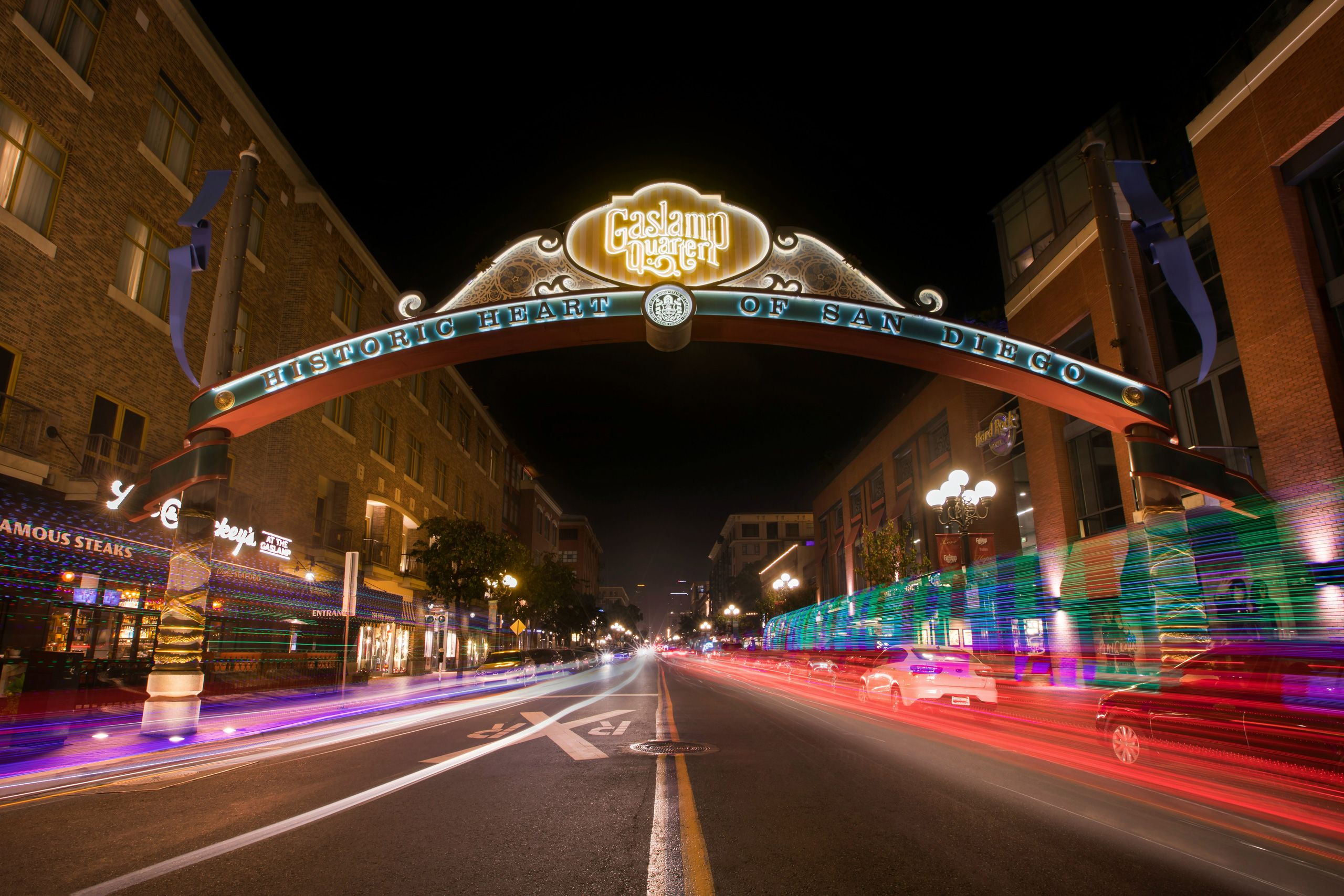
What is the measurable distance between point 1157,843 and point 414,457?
124 ft

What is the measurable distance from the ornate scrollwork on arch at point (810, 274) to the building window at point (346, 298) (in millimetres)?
21424

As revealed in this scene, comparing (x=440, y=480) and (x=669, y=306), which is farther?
(x=440, y=480)

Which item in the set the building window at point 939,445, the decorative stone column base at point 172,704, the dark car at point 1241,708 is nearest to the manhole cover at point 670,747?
the dark car at point 1241,708

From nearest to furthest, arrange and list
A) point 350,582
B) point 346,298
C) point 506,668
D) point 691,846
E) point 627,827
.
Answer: point 691,846
point 627,827
point 350,582
point 346,298
point 506,668

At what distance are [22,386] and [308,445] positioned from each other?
1214 centimetres

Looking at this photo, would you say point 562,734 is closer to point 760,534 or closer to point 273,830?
point 273,830

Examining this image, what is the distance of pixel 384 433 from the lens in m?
34.9

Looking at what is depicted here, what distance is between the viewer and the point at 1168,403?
37.3 ft

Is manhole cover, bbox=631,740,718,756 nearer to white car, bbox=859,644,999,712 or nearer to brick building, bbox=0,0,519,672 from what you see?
white car, bbox=859,644,999,712

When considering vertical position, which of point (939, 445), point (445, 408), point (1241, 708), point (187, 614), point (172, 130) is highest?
point (172, 130)

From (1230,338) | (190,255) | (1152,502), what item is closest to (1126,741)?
(1152,502)

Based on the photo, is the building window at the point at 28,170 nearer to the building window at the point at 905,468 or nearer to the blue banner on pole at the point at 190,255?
the blue banner on pole at the point at 190,255

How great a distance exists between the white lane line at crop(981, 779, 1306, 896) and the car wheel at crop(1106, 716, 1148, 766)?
Answer: 275cm

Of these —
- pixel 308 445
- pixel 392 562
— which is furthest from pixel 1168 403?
pixel 392 562
